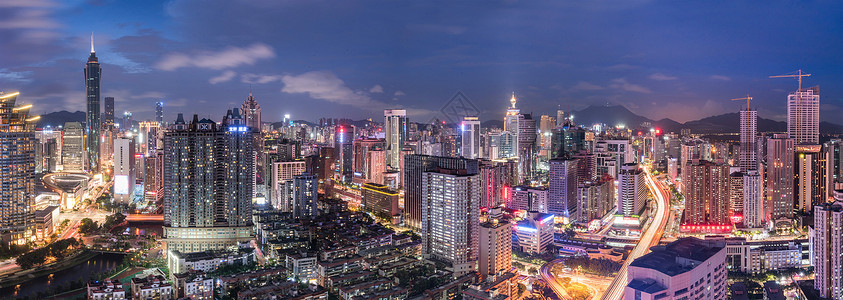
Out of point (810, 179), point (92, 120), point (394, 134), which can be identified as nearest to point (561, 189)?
point (810, 179)

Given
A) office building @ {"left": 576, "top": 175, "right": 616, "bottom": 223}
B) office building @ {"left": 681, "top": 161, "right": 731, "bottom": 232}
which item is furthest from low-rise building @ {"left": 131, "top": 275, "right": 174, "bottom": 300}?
office building @ {"left": 681, "top": 161, "right": 731, "bottom": 232}

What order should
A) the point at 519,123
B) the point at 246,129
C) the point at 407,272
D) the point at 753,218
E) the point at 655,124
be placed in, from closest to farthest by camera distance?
the point at 407,272 → the point at 246,129 → the point at 753,218 → the point at 519,123 → the point at 655,124

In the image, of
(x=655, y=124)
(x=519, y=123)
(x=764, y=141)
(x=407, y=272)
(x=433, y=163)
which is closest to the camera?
(x=407, y=272)

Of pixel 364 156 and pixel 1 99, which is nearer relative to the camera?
pixel 1 99

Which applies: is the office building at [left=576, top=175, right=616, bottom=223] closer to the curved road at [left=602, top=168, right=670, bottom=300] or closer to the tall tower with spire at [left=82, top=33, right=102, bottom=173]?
the curved road at [left=602, top=168, right=670, bottom=300]

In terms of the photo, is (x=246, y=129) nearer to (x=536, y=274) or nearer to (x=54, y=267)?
(x=54, y=267)

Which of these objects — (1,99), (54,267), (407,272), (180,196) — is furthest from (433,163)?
(1,99)

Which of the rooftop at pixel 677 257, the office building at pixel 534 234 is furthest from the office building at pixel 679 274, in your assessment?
the office building at pixel 534 234

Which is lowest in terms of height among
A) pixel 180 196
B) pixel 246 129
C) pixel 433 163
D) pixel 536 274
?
pixel 536 274
